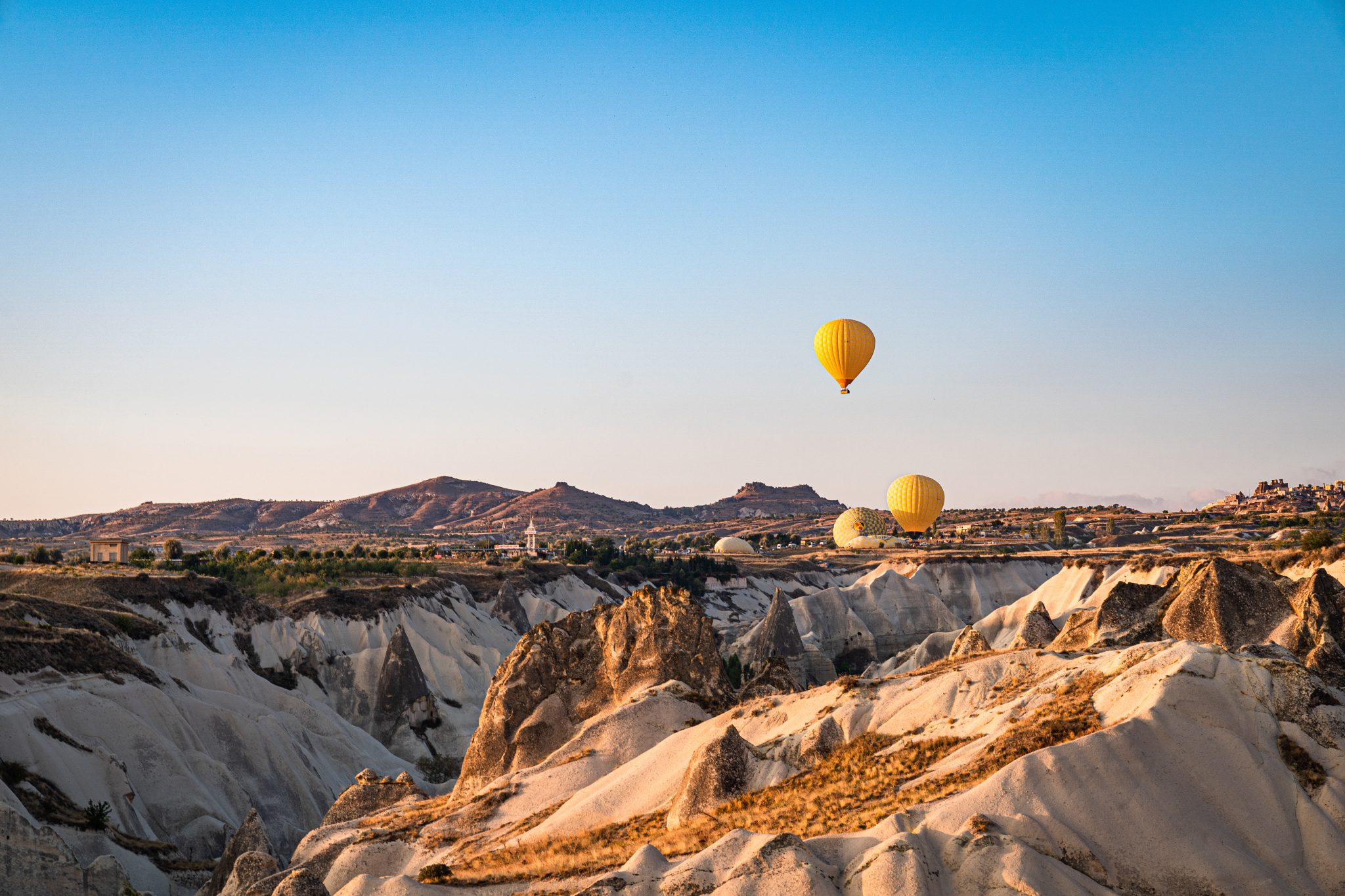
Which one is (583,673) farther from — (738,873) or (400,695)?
(400,695)

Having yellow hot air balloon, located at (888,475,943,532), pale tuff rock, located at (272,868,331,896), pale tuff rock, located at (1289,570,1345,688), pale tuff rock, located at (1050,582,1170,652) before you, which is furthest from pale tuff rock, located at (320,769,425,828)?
yellow hot air balloon, located at (888,475,943,532)

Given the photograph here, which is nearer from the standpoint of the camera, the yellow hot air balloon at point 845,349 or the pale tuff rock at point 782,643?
the pale tuff rock at point 782,643

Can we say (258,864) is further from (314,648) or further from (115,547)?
(115,547)

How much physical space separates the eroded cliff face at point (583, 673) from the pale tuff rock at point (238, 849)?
642 centimetres

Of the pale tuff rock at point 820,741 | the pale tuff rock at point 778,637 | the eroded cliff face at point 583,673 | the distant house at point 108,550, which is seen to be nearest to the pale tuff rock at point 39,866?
the eroded cliff face at point 583,673

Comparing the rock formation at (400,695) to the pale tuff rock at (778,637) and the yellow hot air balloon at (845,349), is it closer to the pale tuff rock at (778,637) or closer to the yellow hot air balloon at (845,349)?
the pale tuff rock at (778,637)

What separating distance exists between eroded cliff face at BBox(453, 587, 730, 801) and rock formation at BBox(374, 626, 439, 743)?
826 inches

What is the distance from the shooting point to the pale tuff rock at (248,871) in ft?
77.0

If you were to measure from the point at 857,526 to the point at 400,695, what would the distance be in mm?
122986

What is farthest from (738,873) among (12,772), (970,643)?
(970,643)

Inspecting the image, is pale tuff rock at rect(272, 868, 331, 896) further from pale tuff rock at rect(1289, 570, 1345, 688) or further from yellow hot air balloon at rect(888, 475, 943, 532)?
yellow hot air balloon at rect(888, 475, 943, 532)

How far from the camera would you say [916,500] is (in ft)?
491

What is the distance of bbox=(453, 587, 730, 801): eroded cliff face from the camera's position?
108ft

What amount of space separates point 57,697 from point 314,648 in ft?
80.9
